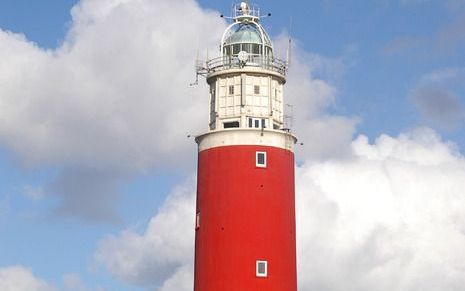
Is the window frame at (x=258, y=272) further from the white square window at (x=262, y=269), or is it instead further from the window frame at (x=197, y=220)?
the window frame at (x=197, y=220)

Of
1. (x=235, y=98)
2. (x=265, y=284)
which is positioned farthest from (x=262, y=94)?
(x=265, y=284)

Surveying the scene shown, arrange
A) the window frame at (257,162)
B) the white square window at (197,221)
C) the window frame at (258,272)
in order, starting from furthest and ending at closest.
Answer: the white square window at (197,221) < the window frame at (257,162) < the window frame at (258,272)

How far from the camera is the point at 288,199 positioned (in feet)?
216

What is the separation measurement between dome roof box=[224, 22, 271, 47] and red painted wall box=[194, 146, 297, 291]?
7.75 meters

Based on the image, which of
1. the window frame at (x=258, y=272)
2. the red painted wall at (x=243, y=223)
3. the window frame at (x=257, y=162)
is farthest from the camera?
the window frame at (x=257, y=162)

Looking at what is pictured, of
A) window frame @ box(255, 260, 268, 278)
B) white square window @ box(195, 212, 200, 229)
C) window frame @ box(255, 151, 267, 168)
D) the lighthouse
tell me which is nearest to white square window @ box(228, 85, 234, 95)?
the lighthouse

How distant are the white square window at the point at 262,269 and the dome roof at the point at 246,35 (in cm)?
1497

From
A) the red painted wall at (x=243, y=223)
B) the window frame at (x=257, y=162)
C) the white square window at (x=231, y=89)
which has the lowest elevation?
the red painted wall at (x=243, y=223)

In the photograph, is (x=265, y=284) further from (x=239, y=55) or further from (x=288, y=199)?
(x=239, y=55)

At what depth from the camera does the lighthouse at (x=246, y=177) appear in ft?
208

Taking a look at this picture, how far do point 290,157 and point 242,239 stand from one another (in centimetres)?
691

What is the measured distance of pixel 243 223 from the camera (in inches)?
2509

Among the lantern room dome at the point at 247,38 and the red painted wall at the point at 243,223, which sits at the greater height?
the lantern room dome at the point at 247,38

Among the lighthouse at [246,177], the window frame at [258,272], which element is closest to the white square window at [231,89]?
the lighthouse at [246,177]
